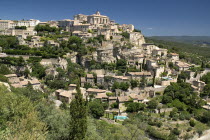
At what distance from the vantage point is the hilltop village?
30125 millimetres

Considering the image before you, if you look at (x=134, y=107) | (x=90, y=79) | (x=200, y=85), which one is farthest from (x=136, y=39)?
(x=134, y=107)

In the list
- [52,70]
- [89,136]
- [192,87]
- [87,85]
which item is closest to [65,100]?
[87,85]

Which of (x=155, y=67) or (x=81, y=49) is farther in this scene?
(x=81, y=49)

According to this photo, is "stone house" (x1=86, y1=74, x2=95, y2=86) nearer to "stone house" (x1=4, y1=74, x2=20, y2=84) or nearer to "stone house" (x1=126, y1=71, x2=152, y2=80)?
"stone house" (x1=126, y1=71, x2=152, y2=80)

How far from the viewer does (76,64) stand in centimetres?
3912

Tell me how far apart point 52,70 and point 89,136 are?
22.8 metres

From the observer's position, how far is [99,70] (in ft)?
122

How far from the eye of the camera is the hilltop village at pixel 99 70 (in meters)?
30.1

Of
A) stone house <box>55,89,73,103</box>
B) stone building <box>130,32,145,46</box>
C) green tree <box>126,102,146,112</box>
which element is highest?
stone building <box>130,32,145,46</box>

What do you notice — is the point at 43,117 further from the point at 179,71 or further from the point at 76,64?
the point at 179,71

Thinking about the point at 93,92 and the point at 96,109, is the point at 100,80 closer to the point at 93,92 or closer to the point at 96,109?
the point at 93,92

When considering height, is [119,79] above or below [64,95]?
above

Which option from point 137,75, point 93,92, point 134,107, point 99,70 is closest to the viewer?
point 134,107

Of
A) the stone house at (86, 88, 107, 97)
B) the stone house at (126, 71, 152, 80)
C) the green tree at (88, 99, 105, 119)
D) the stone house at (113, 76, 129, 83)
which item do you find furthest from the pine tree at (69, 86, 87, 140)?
the stone house at (126, 71, 152, 80)
